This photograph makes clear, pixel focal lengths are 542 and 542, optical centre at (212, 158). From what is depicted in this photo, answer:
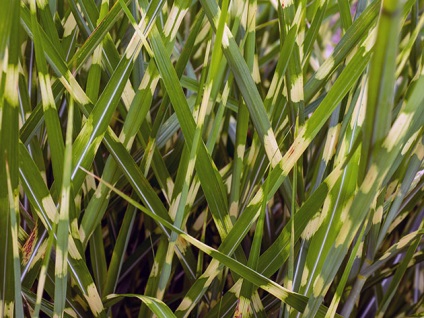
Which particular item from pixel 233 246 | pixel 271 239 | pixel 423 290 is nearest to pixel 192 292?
pixel 233 246

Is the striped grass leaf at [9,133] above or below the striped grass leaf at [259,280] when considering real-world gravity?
above

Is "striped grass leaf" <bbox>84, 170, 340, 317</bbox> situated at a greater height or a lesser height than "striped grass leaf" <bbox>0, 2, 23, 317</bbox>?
lesser

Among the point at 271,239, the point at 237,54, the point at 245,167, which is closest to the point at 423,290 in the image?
the point at 271,239

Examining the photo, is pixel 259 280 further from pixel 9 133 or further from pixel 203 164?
pixel 9 133

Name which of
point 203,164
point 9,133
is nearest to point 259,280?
point 203,164

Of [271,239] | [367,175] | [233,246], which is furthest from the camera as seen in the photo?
[271,239]

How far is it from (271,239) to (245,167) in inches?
5.5

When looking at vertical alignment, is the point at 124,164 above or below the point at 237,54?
below

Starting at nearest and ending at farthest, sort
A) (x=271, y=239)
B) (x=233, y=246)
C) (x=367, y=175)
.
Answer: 1. (x=367, y=175)
2. (x=233, y=246)
3. (x=271, y=239)

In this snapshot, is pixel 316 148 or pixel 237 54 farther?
pixel 316 148

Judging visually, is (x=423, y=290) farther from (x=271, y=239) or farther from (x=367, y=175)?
(x=367, y=175)

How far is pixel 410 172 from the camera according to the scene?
48 cm

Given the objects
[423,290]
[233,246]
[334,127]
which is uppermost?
[334,127]

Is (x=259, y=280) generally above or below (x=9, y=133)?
below
